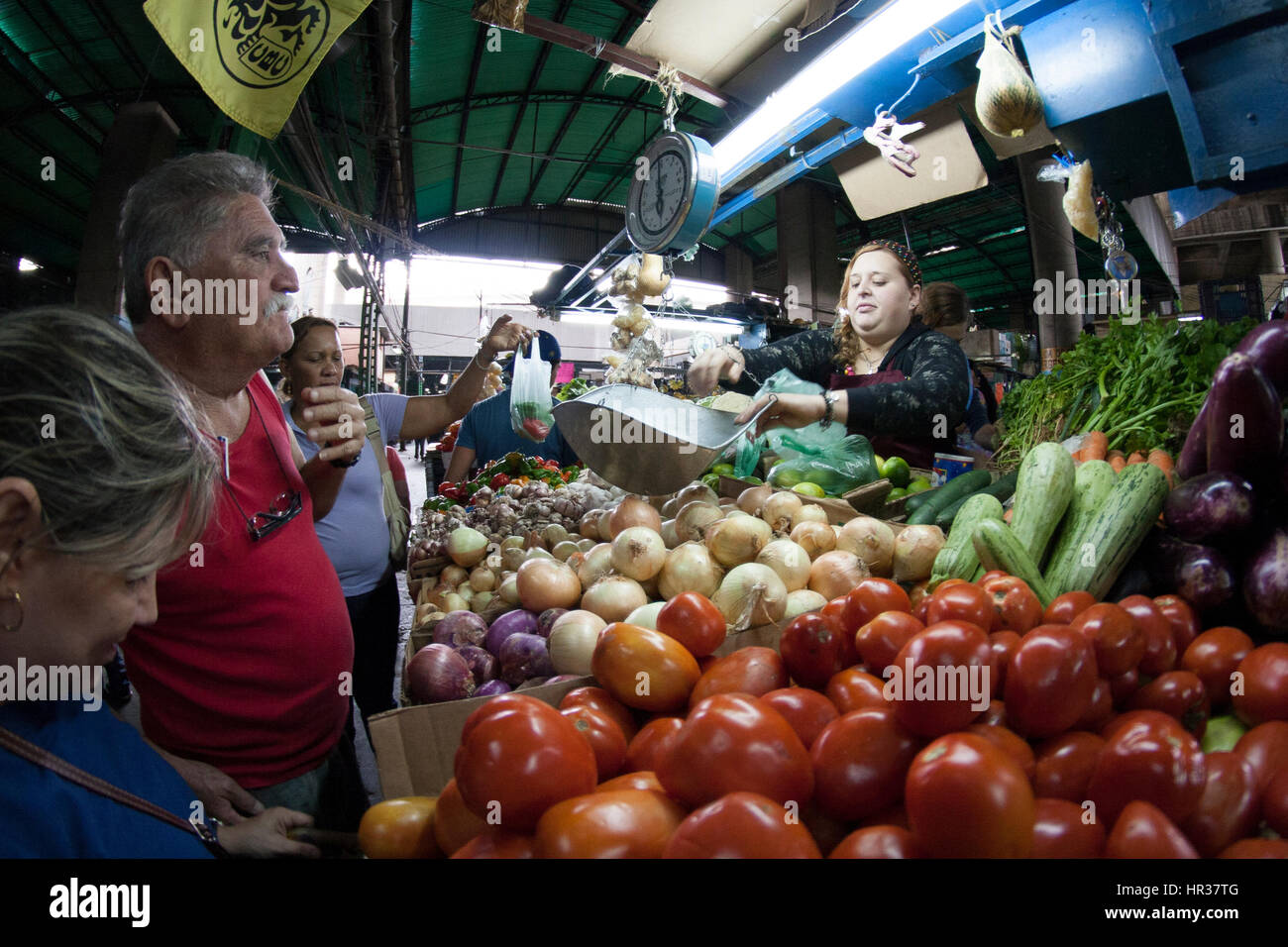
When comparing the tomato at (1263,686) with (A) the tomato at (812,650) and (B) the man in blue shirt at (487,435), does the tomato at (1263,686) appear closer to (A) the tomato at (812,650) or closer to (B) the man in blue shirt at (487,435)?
(A) the tomato at (812,650)

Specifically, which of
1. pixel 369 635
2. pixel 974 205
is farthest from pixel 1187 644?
pixel 974 205

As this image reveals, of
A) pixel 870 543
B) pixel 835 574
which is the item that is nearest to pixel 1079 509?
pixel 870 543

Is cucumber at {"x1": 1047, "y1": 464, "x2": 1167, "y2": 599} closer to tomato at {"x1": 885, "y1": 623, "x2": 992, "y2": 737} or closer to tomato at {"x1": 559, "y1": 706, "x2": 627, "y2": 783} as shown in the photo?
tomato at {"x1": 885, "y1": 623, "x2": 992, "y2": 737}

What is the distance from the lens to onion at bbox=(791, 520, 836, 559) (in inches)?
80.5

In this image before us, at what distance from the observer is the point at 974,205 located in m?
16.6

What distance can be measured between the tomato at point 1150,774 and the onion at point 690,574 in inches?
45.2

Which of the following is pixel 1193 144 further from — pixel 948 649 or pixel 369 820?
pixel 369 820

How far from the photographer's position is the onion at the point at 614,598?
1.82 meters

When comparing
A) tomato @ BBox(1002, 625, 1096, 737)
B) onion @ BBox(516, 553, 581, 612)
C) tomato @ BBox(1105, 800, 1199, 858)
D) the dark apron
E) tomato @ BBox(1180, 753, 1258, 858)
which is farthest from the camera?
the dark apron

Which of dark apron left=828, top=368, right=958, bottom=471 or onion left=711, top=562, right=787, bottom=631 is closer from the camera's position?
onion left=711, top=562, right=787, bottom=631

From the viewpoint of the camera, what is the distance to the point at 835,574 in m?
1.88

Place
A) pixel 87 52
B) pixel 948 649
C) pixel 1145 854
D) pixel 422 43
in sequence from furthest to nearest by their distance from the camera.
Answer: pixel 422 43 < pixel 87 52 < pixel 948 649 < pixel 1145 854

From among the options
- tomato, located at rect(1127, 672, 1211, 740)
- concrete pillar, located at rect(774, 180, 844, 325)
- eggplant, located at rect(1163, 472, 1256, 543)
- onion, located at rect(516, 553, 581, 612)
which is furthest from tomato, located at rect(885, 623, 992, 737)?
concrete pillar, located at rect(774, 180, 844, 325)

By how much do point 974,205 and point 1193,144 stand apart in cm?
1686
